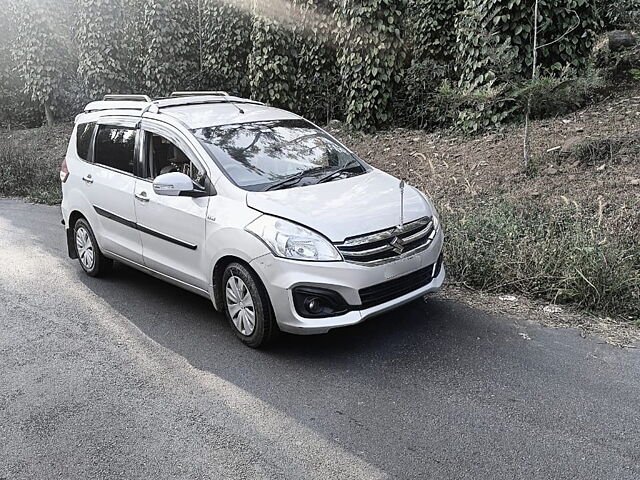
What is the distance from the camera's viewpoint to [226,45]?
12.7 meters

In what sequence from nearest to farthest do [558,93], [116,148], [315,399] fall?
1. [315,399]
2. [116,148]
3. [558,93]

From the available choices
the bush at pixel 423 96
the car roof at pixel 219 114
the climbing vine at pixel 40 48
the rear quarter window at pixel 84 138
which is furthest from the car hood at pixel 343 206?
the climbing vine at pixel 40 48

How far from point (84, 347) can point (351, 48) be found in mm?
7041

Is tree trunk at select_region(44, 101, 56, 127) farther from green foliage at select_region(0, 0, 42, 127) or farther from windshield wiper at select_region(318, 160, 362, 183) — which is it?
windshield wiper at select_region(318, 160, 362, 183)

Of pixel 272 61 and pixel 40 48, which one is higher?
pixel 40 48

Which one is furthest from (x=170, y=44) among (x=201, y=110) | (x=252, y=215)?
(x=252, y=215)

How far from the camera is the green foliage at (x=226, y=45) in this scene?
12.4 meters

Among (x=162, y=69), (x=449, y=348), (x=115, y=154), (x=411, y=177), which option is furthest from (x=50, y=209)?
(x=449, y=348)

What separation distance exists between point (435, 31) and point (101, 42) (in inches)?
275

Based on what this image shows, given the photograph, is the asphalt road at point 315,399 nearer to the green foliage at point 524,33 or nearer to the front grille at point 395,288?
the front grille at point 395,288

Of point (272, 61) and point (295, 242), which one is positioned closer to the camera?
point (295, 242)


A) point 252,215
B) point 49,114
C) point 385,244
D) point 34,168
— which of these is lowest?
point 34,168

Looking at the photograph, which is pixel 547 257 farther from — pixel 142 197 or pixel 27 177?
pixel 27 177

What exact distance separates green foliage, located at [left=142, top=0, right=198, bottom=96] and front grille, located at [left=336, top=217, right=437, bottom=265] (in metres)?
9.55
